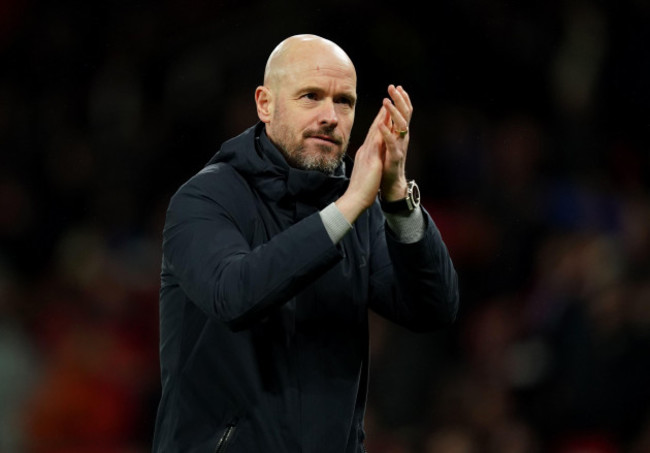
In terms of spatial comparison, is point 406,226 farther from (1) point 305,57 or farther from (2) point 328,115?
(1) point 305,57

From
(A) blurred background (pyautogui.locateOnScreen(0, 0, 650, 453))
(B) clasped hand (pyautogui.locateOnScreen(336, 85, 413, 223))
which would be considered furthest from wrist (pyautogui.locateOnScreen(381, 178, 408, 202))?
(A) blurred background (pyautogui.locateOnScreen(0, 0, 650, 453))

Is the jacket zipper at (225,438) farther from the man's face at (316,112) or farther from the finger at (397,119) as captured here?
the finger at (397,119)

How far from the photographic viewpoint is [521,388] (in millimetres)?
5223

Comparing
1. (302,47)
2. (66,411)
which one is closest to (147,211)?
(66,411)

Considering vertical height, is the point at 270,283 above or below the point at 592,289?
above

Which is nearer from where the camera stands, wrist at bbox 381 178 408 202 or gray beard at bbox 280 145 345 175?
wrist at bbox 381 178 408 202

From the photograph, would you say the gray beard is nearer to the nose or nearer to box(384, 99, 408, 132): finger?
the nose

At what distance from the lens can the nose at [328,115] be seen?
8.57ft

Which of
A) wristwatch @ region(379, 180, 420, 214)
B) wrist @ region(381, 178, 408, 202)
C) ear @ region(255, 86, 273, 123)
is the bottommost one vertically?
wristwatch @ region(379, 180, 420, 214)

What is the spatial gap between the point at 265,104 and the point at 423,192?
3327 mm

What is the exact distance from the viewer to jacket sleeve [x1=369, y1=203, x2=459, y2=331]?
2.54 metres

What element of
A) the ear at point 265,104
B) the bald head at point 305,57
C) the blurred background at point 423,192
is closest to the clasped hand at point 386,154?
the bald head at point 305,57

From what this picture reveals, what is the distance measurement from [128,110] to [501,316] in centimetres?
246

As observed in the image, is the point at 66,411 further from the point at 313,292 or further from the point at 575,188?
the point at 313,292
